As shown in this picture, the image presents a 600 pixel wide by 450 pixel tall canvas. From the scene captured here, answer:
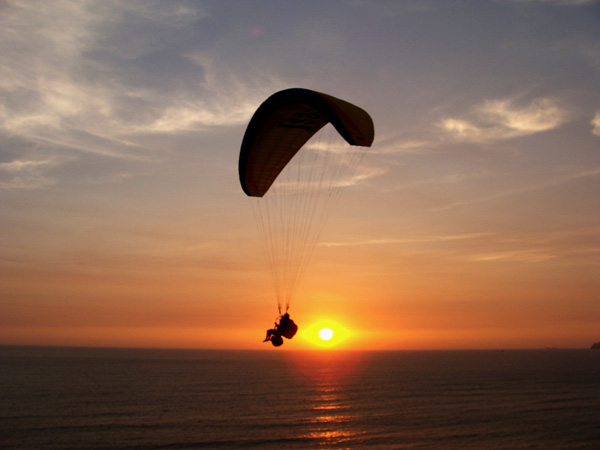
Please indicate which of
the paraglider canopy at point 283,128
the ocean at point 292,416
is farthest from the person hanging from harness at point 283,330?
the ocean at point 292,416

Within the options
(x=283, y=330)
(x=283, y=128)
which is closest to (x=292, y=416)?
(x=283, y=330)

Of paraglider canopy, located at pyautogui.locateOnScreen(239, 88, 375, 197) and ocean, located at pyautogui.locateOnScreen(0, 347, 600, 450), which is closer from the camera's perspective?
paraglider canopy, located at pyautogui.locateOnScreen(239, 88, 375, 197)

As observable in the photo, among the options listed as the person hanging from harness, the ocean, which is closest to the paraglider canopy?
the person hanging from harness

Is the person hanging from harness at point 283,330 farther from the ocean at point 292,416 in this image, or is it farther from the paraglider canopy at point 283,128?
the ocean at point 292,416

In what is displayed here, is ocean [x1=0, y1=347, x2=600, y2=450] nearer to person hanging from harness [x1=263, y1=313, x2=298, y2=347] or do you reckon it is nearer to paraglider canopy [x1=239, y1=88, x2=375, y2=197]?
person hanging from harness [x1=263, y1=313, x2=298, y2=347]

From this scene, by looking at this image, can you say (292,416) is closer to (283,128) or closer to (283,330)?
(283,330)

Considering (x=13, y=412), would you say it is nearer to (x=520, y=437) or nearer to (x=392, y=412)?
(x=392, y=412)

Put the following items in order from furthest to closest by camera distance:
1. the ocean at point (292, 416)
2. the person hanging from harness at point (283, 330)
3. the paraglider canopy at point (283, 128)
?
1. the ocean at point (292, 416)
2. the person hanging from harness at point (283, 330)
3. the paraglider canopy at point (283, 128)
